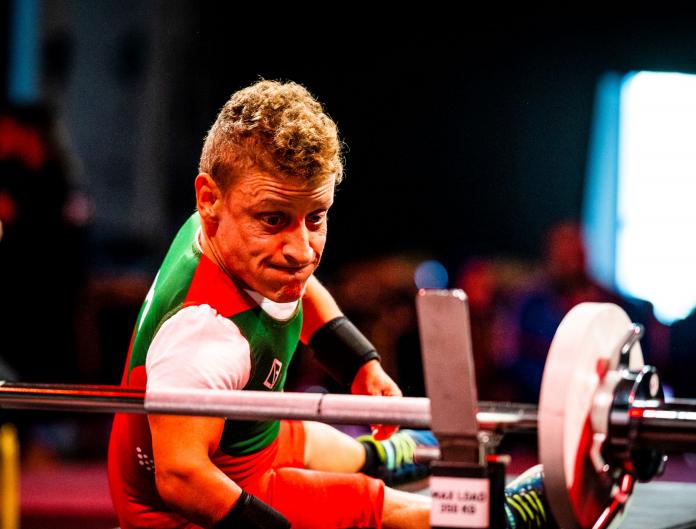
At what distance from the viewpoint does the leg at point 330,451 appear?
1.92 metres

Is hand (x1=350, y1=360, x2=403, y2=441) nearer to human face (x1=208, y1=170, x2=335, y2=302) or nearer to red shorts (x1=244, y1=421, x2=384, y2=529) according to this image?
red shorts (x1=244, y1=421, x2=384, y2=529)

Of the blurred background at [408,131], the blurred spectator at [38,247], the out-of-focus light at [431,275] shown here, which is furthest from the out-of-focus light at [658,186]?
the blurred spectator at [38,247]

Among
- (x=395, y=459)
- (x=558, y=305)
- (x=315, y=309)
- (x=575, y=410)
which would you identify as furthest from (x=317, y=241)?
(x=558, y=305)

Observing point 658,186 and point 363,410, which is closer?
point 363,410

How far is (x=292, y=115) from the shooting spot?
1535 mm

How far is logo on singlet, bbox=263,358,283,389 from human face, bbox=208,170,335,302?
0.11m

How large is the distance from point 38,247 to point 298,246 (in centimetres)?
282

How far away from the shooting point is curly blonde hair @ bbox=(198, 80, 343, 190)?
4.93 feet

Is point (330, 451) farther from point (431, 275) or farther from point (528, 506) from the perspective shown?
point (431, 275)

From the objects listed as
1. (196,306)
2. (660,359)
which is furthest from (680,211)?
(196,306)

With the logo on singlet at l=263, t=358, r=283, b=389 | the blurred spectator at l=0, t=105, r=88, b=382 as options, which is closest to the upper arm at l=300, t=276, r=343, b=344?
the logo on singlet at l=263, t=358, r=283, b=389

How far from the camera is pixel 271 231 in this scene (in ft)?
5.00

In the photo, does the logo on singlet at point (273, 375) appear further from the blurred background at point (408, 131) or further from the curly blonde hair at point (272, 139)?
the blurred background at point (408, 131)

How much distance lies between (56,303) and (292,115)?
2920mm
